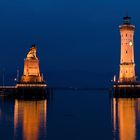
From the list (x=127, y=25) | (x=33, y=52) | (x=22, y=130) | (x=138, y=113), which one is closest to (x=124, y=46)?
(x=127, y=25)

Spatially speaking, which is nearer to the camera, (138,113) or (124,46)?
(138,113)

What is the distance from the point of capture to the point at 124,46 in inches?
4985

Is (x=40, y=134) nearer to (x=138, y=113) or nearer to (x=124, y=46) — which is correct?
(x=138, y=113)

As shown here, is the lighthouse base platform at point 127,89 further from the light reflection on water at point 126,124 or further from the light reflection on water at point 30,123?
the light reflection on water at point 30,123

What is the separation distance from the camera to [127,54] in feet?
412

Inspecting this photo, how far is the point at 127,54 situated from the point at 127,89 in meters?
7.43

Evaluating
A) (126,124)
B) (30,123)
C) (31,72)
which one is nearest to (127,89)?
(31,72)

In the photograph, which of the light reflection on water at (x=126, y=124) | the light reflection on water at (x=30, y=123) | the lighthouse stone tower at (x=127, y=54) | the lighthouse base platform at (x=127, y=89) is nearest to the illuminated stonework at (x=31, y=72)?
the lighthouse base platform at (x=127, y=89)

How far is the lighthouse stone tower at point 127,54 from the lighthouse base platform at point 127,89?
3.97 feet

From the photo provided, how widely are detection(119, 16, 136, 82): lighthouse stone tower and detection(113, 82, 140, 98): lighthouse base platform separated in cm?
121

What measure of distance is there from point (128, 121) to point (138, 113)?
11123mm

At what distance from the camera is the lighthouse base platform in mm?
123938

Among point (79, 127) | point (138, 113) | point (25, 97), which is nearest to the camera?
point (79, 127)

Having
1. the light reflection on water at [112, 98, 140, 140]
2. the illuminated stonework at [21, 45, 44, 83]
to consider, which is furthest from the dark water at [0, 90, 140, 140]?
the illuminated stonework at [21, 45, 44, 83]
